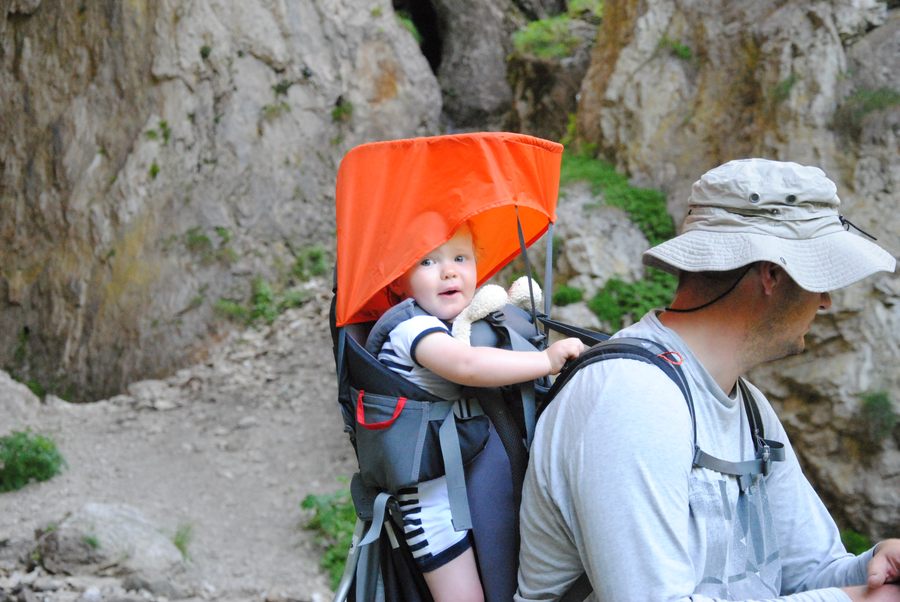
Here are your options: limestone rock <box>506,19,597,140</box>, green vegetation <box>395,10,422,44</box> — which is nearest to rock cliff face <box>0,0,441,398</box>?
green vegetation <box>395,10,422,44</box>

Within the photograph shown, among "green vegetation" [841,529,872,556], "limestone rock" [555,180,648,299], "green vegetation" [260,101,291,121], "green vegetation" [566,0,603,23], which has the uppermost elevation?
"green vegetation" [566,0,603,23]

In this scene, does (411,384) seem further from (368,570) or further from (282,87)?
(282,87)

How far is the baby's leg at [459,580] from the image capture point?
1.98 metres

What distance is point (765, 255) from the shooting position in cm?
174

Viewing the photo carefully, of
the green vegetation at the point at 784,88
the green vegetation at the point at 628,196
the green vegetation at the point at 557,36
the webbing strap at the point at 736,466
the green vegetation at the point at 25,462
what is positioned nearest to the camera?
the webbing strap at the point at 736,466

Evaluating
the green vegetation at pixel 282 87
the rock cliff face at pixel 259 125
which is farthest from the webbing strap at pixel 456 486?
the green vegetation at pixel 282 87

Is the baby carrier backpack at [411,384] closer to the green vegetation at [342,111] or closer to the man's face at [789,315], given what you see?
the man's face at [789,315]

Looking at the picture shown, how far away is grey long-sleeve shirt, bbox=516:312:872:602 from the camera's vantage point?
155 centimetres

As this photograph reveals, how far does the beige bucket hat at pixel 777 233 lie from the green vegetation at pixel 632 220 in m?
4.55

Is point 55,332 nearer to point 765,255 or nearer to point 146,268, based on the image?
point 146,268

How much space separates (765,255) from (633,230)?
546 cm

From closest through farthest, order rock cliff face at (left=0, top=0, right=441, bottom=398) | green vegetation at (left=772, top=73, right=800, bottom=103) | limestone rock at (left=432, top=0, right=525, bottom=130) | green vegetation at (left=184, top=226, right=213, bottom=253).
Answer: green vegetation at (left=772, top=73, right=800, bottom=103), rock cliff face at (left=0, top=0, right=441, bottom=398), green vegetation at (left=184, top=226, right=213, bottom=253), limestone rock at (left=432, top=0, right=525, bottom=130)

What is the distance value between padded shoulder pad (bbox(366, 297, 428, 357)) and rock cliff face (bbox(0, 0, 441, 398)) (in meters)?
7.76

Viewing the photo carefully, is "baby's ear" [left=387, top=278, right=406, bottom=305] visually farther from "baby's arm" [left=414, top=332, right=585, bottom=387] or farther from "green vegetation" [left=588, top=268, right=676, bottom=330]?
"green vegetation" [left=588, top=268, right=676, bottom=330]
